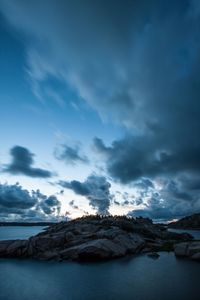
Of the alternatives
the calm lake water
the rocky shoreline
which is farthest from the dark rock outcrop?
the calm lake water

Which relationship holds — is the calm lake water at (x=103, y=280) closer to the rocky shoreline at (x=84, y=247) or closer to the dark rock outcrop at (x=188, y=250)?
the rocky shoreline at (x=84, y=247)

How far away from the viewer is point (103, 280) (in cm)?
4475

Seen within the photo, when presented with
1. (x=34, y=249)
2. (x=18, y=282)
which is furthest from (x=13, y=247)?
(x=18, y=282)

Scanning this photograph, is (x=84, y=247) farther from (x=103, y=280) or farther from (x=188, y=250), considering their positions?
(x=188, y=250)

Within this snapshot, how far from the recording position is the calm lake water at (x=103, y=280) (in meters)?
36.5

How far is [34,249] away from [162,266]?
98.1 ft

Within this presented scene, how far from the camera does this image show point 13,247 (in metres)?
68.4

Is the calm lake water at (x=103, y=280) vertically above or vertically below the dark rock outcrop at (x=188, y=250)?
below

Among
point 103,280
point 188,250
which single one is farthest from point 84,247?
point 188,250

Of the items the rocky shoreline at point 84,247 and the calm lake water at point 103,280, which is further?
the rocky shoreline at point 84,247

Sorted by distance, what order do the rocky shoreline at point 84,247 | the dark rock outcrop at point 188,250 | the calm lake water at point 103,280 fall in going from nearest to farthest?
1. the calm lake water at point 103,280
2. the rocky shoreline at point 84,247
3. the dark rock outcrop at point 188,250

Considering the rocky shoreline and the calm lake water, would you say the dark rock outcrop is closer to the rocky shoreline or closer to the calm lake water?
the rocky shoreline

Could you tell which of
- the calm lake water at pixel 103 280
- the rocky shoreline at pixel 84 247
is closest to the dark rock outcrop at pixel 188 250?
the rocky shoreline at pixel 84 247

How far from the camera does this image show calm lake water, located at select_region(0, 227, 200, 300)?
3653 cm
